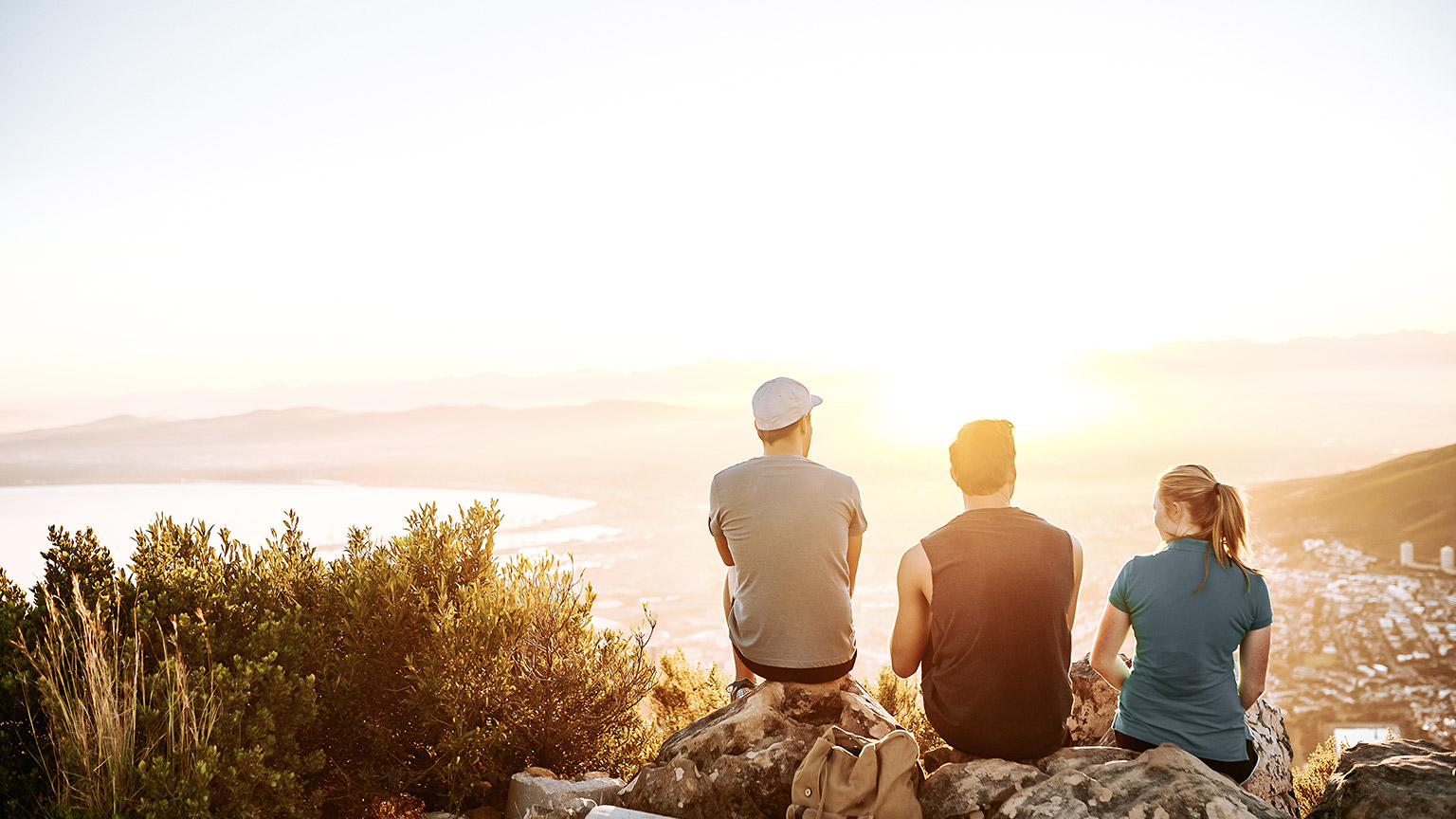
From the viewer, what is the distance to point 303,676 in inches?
177

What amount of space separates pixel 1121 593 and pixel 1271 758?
1.67 metres

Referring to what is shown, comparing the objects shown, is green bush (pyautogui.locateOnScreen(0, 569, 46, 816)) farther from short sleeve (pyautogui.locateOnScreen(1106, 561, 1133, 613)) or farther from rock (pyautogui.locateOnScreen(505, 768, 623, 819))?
short sleeve (pyautogui.locateOnScreen(1106, 561, 1133, 613))

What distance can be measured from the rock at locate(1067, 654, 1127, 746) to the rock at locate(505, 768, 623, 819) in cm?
285

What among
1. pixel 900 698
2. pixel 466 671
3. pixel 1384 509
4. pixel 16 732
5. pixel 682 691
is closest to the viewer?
pixel 16 732

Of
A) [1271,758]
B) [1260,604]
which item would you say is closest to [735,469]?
Answer: [1260,604]

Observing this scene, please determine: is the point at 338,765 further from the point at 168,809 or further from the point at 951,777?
the point at 951,777

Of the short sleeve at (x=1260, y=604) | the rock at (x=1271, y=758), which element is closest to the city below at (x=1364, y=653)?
the rock at (x=1271, y=758)

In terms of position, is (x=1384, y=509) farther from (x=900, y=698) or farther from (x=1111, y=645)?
(x=1111, y=645)

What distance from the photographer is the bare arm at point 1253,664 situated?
142 inches

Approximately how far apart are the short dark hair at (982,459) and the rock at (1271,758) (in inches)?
Answer: 77.9

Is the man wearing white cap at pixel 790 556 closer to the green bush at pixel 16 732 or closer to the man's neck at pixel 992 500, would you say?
the man's neck at pixel 992 500

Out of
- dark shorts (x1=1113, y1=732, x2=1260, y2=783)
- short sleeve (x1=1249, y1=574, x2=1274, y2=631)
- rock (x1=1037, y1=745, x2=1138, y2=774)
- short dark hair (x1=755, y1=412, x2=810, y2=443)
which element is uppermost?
short dark hair (x1=755, y1=412, x2=810, y2=443)

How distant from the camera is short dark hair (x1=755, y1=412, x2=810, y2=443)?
4.36 metres

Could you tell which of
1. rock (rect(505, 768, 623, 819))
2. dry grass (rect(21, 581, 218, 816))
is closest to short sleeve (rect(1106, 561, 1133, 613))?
rock (rect(505, 768, 623, 819))
